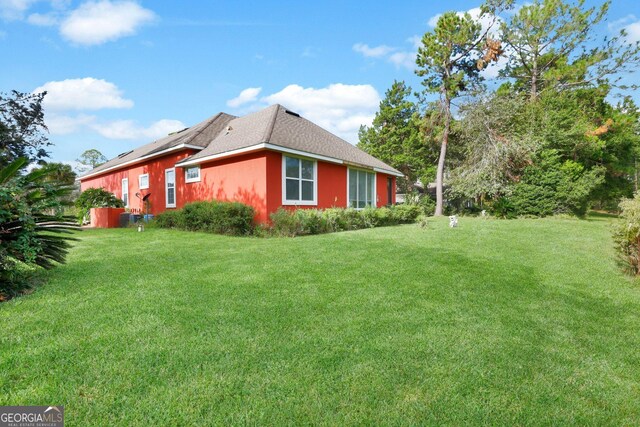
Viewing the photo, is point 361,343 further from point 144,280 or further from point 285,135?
point 285,135

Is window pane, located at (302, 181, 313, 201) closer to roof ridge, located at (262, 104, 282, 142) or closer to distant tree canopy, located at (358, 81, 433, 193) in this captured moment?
roof ridge, located at (262, 104, 282, 142)

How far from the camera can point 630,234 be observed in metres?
5.46

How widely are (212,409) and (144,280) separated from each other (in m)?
3.26

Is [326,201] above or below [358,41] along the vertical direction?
below

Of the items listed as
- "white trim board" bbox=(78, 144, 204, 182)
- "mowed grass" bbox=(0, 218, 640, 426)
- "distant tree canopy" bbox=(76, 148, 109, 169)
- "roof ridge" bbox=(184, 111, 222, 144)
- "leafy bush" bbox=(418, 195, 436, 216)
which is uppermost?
"distant tree canopy" bbox=(76, 148, 109, 169)

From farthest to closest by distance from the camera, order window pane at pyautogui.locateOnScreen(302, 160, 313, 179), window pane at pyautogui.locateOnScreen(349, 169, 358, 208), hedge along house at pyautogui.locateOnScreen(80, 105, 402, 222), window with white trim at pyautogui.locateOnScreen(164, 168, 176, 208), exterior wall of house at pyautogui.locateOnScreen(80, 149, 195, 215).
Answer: window pane at pyautogui.locateOnScreen(349, 169, 358, 208), window with white trim at pyautogui.locateOnScreen(164, 168, 176, 208), exterior wall of house at pyautogui.locateOnScreen(80, 149, 195, 215), window pane at pyautogui.locateOnScreen(302, 160, 313, 179), hedge along house at pyautogui.locateOnScreen(80, 105, 402, 222)

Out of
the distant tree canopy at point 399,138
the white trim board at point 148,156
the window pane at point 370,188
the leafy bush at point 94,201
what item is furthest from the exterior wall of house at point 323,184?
the distant tree canopy at point 399,138

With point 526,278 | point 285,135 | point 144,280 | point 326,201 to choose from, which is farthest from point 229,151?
point 526,278

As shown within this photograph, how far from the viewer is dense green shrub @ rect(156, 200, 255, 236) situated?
1048 cm

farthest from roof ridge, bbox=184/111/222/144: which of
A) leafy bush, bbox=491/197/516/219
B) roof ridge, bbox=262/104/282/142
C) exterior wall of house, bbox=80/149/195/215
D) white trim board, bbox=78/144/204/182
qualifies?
leafy bush, bbox=491/197/516/219

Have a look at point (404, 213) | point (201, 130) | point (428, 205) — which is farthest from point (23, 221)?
point (428, 205)

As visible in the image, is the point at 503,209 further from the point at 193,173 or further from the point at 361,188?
the point at 193,173

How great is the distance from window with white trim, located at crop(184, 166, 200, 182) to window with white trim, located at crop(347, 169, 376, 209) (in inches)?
276

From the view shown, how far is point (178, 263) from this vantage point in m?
5.68
